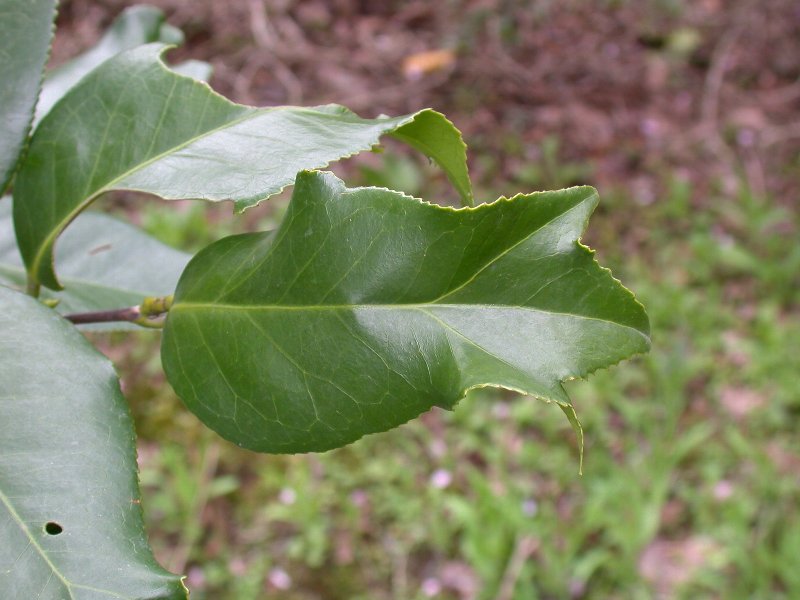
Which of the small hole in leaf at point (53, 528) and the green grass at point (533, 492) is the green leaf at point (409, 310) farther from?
the green grass at point (533, 492)

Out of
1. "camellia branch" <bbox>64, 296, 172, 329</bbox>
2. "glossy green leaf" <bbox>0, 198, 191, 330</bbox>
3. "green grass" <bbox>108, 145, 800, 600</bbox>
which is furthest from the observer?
"green grass" <bbox>108, 145, 800, 600</bbox>

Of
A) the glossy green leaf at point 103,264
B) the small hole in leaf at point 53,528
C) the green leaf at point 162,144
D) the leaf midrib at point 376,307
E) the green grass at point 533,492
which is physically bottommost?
the green grass at point 533,492

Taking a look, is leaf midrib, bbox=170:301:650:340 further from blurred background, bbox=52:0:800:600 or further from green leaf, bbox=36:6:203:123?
blurred background, bbox=52:0:800:600

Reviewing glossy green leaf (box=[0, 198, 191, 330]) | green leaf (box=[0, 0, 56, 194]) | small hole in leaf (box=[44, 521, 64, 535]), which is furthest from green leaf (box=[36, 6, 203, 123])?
small hole in leaf (box=[44, 521, 64, 535])

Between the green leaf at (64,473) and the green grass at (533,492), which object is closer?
the green leaf at (64,473)

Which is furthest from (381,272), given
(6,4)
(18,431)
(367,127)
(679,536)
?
(679,536)

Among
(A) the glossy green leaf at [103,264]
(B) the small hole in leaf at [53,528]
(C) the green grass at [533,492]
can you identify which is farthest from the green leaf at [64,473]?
(C) the green grass at [533,492]

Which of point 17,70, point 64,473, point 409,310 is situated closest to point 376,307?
point 409,310
